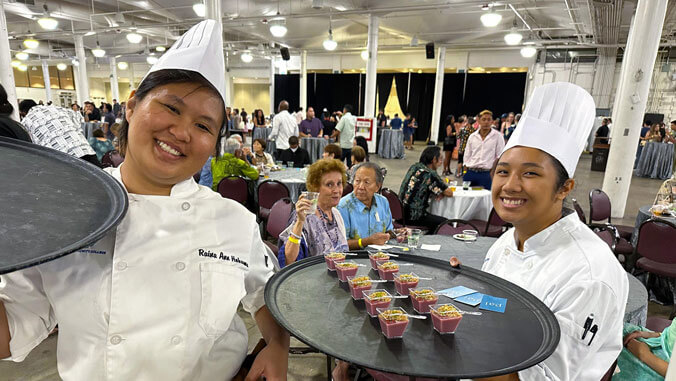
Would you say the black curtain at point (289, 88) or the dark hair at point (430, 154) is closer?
the dark hair at point (430, 154)

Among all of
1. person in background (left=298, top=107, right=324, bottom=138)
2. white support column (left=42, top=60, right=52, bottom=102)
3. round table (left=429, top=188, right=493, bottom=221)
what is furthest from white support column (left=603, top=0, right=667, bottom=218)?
white support column (left=42, top=60, right=52, bottom=102)

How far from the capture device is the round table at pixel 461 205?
5.02m

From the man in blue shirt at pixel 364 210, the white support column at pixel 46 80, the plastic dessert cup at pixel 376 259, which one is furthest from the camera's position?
the white support column at pixel 46 80

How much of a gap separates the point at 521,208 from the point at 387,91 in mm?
20205

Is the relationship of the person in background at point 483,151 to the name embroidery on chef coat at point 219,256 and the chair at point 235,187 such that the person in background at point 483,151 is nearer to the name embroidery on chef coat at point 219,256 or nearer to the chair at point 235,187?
the chair at point 235,187

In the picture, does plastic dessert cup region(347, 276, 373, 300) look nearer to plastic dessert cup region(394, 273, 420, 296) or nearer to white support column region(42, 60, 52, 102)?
plastic dessert cup region(394, 273, 420, 296)

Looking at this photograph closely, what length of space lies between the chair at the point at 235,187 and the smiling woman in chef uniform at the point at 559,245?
159 inches

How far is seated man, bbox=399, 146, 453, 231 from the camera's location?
4.77 meters

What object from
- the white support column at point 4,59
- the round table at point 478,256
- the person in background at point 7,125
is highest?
the white support column at point 4,59

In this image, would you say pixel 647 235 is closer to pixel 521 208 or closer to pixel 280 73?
pixel 521 208

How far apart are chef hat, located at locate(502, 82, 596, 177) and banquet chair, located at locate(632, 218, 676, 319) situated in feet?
9.11

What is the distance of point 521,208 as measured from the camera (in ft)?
4.64

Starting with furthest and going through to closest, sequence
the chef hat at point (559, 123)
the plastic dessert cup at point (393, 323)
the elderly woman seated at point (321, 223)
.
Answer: the elderly woman seated at point (321, 223) < the chef hat at point (559, 123) < the plastic dessert cup at point (393, 323)

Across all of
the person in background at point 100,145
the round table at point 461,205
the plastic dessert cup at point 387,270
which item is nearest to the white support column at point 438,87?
the round table at point 461,205
